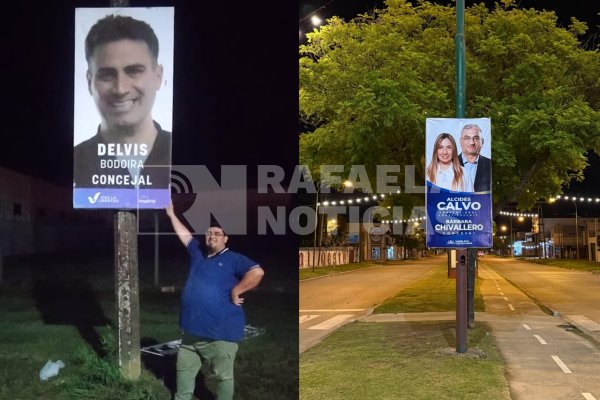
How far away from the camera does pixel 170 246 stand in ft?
93.1

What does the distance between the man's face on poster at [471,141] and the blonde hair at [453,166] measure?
153 millimetres

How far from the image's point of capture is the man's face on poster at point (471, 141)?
11352 mm

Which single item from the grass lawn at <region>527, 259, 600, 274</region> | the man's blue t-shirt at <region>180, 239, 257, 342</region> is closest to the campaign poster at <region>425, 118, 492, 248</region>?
the man's blue t-shirt at <region>180, 239, 257, 342</region>

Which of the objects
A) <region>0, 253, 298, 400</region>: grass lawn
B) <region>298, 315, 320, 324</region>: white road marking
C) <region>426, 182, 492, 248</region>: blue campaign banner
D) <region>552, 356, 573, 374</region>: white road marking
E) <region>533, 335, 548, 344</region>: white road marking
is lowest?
<region>298, 315, 320, 324</region>: white road marking

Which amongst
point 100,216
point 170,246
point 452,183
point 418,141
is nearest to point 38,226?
point 100,216

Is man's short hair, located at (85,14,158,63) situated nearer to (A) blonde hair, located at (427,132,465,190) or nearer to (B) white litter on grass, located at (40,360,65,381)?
(B) white litter on grass, located at (40,360,65,381)

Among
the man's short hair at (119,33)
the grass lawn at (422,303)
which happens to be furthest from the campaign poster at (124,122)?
the grass lawn at (422,303)

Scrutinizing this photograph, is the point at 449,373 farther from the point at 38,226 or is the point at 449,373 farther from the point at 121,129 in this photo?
the point at 38,226

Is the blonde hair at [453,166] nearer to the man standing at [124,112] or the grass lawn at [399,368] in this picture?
the grass lawn at [399,368]

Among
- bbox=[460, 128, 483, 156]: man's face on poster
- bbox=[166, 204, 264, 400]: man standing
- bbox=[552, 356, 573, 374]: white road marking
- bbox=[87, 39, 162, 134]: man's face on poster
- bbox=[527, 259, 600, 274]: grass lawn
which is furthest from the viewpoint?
bbox=[527, 259, 600, 274]: grass lawn

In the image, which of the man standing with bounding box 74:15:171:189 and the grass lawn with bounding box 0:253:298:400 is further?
the grass lawn with bounding box 0:253:298:400

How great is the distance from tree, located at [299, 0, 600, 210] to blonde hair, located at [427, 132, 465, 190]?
3.26 ft

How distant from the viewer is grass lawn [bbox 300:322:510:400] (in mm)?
8219

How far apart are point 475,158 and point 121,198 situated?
21.4 ft
